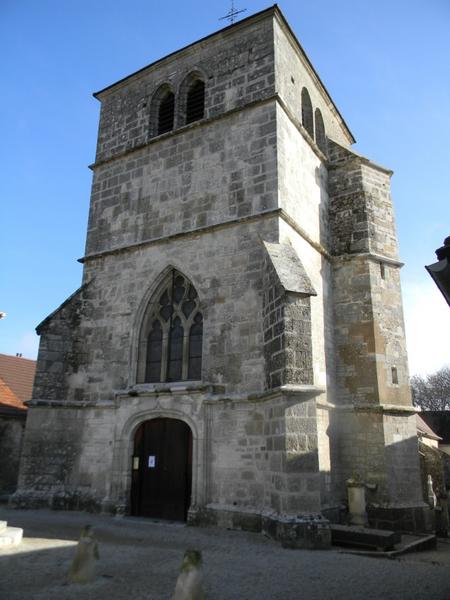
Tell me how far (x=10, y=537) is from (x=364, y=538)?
16.8 feet

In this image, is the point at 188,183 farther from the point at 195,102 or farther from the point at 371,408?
the point at 371,408

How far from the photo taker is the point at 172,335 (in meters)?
10.6

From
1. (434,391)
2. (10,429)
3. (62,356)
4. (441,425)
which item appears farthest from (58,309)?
(434,391)

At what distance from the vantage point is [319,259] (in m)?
11.4

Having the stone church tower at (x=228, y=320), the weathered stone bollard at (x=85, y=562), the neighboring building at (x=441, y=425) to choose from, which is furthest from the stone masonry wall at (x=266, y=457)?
the neighboring building at (x=441, y=425)

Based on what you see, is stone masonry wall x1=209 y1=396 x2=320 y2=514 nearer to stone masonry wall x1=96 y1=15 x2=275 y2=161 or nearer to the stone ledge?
the stone ledge

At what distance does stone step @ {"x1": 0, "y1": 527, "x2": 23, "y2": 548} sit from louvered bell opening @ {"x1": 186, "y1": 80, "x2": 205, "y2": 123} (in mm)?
9796

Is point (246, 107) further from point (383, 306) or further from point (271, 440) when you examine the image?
point (271, 440)

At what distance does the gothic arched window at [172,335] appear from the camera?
1017 centimetres

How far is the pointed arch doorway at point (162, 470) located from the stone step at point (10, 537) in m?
3.23

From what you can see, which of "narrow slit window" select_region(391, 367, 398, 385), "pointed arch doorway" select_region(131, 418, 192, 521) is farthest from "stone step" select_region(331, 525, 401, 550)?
"narrow slit window" select_region(391, 367, 398, 385)

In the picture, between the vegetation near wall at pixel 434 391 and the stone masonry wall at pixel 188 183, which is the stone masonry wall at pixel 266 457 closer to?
the stone masonry wall at pixel 188 183

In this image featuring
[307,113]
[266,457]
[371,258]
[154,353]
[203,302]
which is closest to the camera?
[266,457]

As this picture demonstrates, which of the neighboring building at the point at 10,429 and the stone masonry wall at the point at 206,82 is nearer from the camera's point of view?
the stone masonry wall at the point at 206,82
